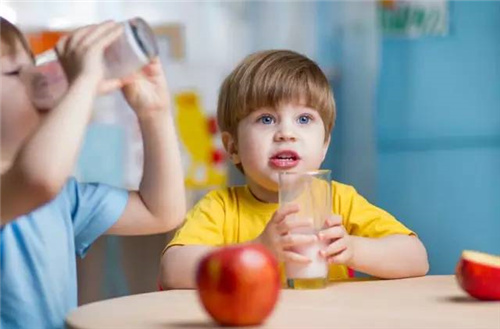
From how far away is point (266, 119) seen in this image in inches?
53.0

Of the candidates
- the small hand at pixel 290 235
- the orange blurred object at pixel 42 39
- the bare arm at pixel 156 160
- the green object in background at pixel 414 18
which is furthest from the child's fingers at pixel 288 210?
the green object in background at pixel 414 18

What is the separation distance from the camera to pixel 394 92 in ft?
8.61

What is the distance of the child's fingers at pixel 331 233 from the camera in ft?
3.75

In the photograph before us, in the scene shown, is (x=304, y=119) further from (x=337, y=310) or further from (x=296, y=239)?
(x=337, y=310)

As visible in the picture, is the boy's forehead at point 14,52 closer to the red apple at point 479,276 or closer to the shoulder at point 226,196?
the shoulder at point 226,196

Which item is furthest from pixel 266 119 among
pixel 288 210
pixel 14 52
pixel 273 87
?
pixel 14 52

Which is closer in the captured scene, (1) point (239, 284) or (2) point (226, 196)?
(1) point (239, 284)

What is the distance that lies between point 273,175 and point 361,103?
4.15 ft

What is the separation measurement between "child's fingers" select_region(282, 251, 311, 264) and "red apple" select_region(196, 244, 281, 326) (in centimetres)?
22

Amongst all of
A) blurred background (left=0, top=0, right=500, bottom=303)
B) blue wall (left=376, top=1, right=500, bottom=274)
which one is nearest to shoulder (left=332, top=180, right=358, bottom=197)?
blurred background (left=0, top=0, right=500, bottom=303)

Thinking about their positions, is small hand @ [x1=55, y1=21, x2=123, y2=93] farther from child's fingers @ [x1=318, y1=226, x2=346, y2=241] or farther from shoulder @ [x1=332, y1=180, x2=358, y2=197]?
shoulder @ [x1=332, y1=180, x2=358, y2=197]

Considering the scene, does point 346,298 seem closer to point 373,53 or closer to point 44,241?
point 44,241

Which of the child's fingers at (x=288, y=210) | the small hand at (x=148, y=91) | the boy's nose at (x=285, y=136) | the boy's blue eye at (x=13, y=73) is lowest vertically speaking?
the child's fingers at (x=288, y=210)

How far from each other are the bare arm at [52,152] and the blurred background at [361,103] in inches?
57.8
